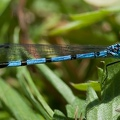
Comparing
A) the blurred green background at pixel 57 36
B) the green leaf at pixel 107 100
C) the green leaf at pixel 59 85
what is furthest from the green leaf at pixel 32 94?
the green leaf at pixel 107 100

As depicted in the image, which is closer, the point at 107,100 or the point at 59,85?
the point at 107,100

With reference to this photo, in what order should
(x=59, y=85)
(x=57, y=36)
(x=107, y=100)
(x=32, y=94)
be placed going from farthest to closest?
(x=57, y=36)
(x=59, y=85)
(x=32, y=94)
(x=107, y=100)

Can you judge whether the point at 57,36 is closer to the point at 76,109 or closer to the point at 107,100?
the point at 76,109

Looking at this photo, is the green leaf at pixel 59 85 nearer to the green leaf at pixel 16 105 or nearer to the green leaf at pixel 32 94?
the green leaf at pixel 32 94

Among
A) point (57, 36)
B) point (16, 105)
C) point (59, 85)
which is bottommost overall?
point (16, 105)

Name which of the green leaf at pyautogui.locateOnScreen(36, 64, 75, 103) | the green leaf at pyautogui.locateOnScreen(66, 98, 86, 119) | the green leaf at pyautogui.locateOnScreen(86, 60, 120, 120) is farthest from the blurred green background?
the green leaf at pyautogui.locateOnScreen(86, 60, 120, 120)

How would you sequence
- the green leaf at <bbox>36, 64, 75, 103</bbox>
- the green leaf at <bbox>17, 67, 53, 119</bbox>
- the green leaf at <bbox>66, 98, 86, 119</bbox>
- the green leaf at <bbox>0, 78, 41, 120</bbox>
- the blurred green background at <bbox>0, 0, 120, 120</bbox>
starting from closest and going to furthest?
the green leaf at <bbox>66, 98, 86, 119</bbox> < the green leaf at <bbox>17, 67, 53, 119</bbox> < the green leaf at <bbox>0, 78, 41, 120</bbox> < the green leaf at <bbox>36, 64, 75, 103</bbox> < the blurred green background at <bbox>0, 0, 120, 120</bbox>

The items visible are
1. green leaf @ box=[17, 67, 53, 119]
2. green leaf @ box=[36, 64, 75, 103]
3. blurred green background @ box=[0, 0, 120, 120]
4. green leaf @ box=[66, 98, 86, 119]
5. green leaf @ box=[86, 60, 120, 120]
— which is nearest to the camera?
green leaf @ box=[86, 60, 120, 120]

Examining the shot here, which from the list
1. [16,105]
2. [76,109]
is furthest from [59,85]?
[76,109]

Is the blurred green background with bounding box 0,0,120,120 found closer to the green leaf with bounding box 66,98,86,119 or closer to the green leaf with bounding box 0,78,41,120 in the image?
the green leaf with bounding box 0,78,41,120
